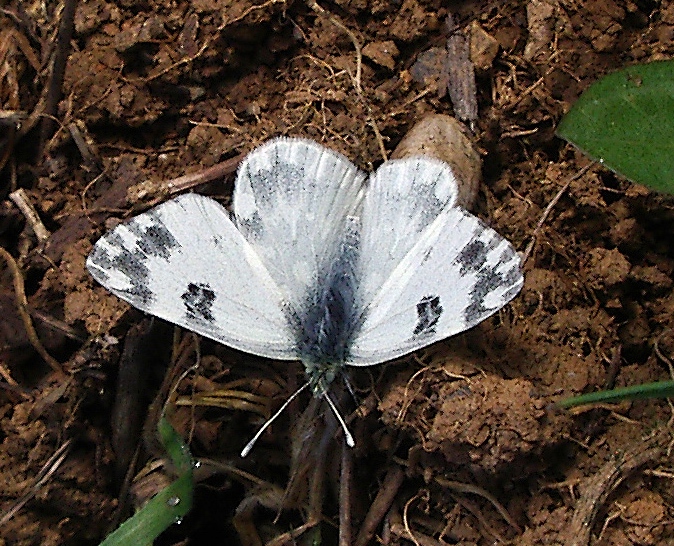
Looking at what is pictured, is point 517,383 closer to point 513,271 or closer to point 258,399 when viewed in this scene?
point 513,271

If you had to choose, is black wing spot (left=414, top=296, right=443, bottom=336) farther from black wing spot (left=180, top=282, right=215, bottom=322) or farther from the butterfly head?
black wing spot (left=180, top=282, right=215, bottom=322)

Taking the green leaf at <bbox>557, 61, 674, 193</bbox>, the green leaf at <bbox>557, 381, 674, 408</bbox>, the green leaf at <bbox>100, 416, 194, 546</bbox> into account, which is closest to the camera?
the green leaf at <bbox>557, 381, 674, 408</bbox>

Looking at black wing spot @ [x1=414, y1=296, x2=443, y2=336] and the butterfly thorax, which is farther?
the butterfly thorax

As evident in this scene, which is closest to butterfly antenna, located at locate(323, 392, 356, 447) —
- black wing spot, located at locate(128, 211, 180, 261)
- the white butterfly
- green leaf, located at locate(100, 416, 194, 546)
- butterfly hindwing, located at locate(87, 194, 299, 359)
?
the white butterfly

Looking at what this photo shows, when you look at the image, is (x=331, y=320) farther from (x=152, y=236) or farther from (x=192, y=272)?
(x=152, y=236)

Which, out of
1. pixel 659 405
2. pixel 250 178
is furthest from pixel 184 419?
pixel 659 405

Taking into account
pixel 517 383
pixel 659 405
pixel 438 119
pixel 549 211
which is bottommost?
pixel 659 405

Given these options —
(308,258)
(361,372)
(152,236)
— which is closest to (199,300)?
(152,236)
